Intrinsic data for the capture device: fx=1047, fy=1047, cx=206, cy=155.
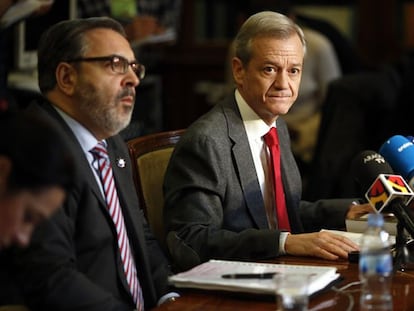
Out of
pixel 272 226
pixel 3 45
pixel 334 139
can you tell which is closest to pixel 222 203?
pixel 272 226

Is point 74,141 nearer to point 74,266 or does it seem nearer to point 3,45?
point 74,266

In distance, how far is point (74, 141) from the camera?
8.46ft

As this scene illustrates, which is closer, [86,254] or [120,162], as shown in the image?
[86,254]

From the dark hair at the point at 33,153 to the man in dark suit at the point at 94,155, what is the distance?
65 centimetres

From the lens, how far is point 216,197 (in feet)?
9.73

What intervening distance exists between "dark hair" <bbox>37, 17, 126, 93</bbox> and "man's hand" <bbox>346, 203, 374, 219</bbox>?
3.16 ft

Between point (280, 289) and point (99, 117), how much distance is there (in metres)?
0.72

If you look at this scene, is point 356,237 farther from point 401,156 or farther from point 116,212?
point 116,212

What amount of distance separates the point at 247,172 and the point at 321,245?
391 millimetres

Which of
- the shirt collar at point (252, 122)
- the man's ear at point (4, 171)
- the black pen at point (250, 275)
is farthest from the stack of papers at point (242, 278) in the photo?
the man's ear at point (4, 171)

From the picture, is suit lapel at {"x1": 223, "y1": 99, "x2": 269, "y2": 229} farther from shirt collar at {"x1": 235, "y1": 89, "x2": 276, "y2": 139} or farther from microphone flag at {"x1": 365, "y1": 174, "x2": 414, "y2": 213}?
microphone flag at {"x1": 365, "y1": 174, "x2": 414, "y2": 213}

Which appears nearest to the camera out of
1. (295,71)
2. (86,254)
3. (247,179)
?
(86,254)

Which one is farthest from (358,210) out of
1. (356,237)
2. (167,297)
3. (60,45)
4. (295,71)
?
(60,45)

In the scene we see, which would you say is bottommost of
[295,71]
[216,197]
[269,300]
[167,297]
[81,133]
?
[167,297]
